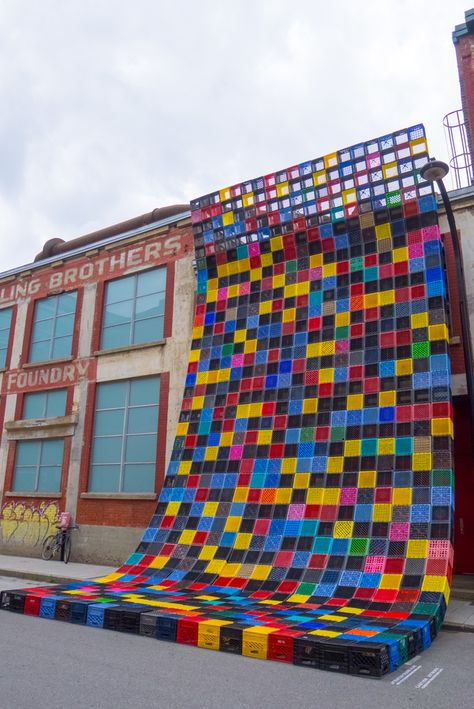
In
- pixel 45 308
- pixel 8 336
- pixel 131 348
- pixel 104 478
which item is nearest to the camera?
pixel 104 478

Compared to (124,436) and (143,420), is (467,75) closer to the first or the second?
(143,420)

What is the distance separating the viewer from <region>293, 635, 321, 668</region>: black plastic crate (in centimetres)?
638

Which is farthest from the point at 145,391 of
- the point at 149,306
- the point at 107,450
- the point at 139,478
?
the point at 149,306

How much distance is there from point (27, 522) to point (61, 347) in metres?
5.55

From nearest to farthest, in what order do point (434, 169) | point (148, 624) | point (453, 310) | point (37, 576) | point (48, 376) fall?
point (148, 624), point (434, 169), point (453, 310), point (37, 576), point (48, 376)

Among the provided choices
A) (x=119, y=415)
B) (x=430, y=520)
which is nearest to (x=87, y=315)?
(x=119, y=415)

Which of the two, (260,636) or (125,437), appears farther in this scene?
(125,437)

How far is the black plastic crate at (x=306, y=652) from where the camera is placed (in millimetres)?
6375

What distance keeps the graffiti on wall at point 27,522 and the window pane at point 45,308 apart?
6226 mm

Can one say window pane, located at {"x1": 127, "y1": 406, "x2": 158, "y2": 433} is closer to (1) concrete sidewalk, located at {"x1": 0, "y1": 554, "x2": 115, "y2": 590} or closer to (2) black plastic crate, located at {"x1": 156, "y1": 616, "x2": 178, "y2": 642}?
(1) concrete sidewalk, located at {"x1": 0, "y1": 554, "x2": 115, "y2": 590}

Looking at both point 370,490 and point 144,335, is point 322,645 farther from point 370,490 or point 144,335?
point 144,335

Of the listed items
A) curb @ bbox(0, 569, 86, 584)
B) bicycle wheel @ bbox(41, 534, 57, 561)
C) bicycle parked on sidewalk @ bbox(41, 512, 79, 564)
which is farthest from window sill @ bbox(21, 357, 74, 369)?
curb @ bbox(0, 569, 86, 584)

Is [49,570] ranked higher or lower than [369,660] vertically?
higher

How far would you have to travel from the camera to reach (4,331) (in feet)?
67.4
